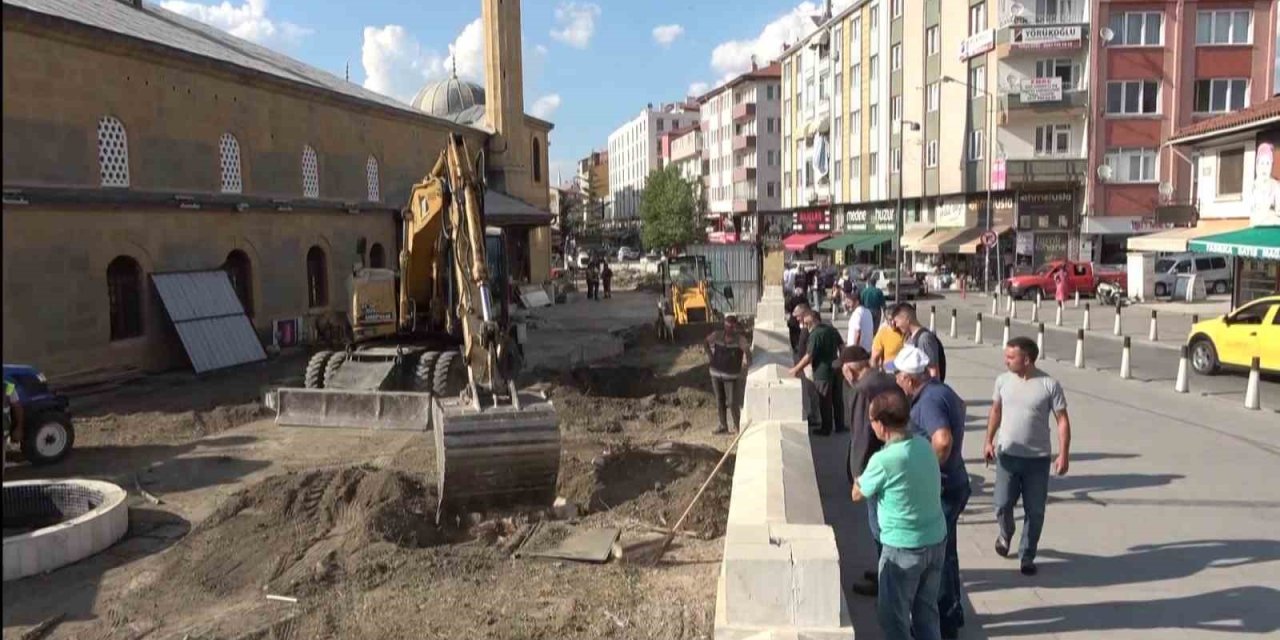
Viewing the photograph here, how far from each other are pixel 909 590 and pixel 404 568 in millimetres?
4075

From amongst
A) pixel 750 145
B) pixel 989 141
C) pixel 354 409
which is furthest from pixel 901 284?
pixel 750 145

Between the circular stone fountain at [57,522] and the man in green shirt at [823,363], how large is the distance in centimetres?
704

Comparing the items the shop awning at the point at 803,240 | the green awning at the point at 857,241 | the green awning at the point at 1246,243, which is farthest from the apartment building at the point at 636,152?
the green awning at the point at 1246,243

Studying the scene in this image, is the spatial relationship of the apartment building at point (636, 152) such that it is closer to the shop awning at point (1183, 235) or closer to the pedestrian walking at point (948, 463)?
the shop awning at point (1183, 235)

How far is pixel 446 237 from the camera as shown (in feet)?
44.7

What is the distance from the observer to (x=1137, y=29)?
3912 cm

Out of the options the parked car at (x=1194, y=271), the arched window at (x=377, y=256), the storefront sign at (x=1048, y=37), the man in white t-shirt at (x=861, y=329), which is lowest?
the man in white t-shirt at (x=861, y=329)

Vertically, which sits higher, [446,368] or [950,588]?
[446,368]

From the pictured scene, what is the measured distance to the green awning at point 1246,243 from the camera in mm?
21281

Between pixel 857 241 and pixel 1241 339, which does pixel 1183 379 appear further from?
pixel 857 241

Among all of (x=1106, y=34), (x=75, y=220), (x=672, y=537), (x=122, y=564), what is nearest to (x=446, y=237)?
(x=122, y=564)

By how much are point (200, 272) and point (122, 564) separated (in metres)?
14.4

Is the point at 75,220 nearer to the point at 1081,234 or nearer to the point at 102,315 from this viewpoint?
the point at 102,315

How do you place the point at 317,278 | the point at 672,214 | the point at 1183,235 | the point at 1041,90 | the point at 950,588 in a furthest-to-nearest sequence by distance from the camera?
the point at 672,214
the point at 1041,90
the point at 1183,235
the point at 317,278
the point at 950,588
